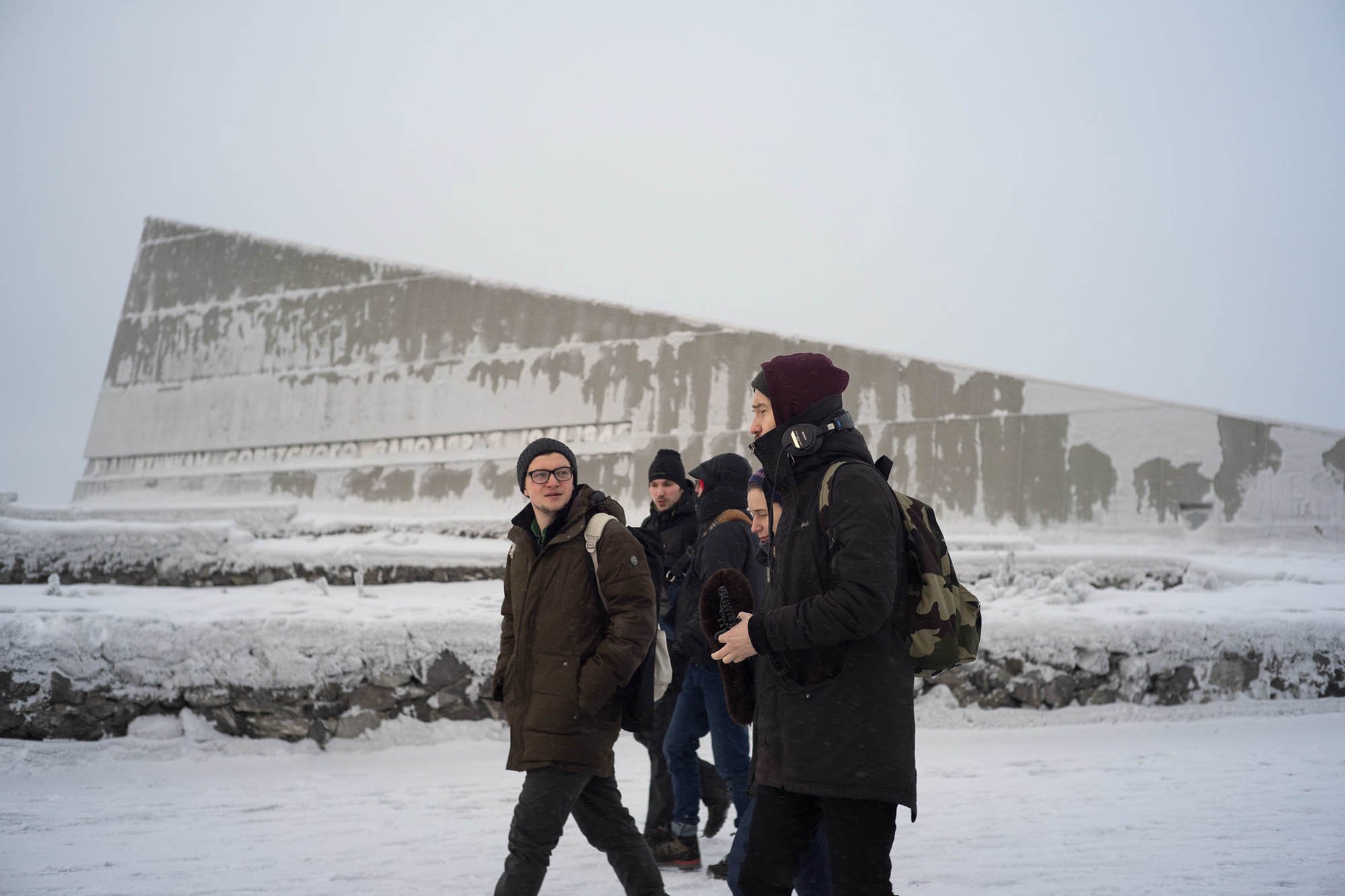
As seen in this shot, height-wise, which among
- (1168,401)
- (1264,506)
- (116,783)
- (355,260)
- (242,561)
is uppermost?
(355,260)

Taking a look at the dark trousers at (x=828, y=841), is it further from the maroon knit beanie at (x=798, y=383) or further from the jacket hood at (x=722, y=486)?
the jacket hood at (x=722, y=486)

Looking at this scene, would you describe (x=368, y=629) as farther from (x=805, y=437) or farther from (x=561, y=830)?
(x=805, y=437)

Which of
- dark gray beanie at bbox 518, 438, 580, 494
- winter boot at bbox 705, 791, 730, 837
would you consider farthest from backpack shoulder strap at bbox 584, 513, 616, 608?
winter boot at bbox 705, 791, 730, 837

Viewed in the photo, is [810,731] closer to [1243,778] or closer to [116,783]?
[1243,778]

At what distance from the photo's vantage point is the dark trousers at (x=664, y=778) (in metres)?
3.95

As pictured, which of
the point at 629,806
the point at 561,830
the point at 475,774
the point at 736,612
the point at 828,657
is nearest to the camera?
the point at 828,657

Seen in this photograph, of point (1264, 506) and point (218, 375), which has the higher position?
point (218, 375)

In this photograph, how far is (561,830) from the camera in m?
2.73

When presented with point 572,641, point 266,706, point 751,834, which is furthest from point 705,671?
point 266,706

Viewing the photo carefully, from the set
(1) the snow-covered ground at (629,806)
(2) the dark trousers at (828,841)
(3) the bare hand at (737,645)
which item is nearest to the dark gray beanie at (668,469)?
(1) the snow-covered ground at (629,806)

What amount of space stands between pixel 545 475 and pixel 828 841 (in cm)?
129

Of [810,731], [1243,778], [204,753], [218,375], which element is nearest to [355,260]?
[218,375]

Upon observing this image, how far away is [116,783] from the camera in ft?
16.9

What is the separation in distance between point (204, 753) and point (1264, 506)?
9.21 metres
